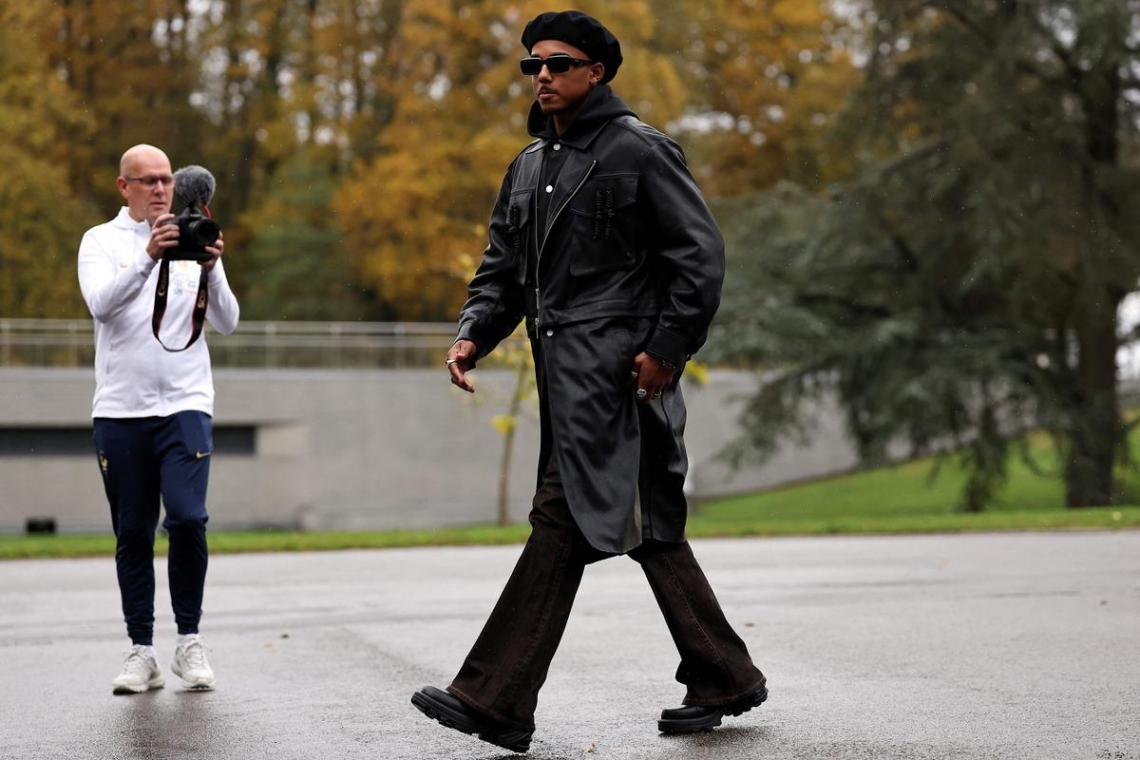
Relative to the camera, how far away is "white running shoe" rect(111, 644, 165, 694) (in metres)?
6.36

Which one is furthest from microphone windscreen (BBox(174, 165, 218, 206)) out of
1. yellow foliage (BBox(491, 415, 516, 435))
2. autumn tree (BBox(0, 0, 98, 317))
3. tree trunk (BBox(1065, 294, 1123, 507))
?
autumn tree (BBox(0, 0, 98, 317))

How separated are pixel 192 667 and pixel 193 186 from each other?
1726 mm

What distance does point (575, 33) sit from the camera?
520cm

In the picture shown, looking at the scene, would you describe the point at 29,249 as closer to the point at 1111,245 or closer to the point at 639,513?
the point at 1111,245

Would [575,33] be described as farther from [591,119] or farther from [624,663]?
[624,663]

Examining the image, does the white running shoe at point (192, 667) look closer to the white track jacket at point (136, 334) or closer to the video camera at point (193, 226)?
the white track jacket at point (136, 334)

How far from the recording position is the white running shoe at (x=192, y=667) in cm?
640

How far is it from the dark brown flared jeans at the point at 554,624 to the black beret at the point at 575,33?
122 cm

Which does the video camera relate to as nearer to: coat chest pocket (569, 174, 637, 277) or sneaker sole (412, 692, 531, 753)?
coat chest pocket (569, 174, 637, 277)

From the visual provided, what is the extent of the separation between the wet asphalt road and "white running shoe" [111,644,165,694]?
9cm

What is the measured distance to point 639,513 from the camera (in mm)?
5145

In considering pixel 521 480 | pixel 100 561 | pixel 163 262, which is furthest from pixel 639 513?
pixel 521 480

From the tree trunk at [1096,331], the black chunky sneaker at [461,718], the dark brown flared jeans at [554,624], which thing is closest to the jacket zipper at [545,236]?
the dark brown flared jeans at [554,624]

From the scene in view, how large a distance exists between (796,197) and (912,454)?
443 cm
